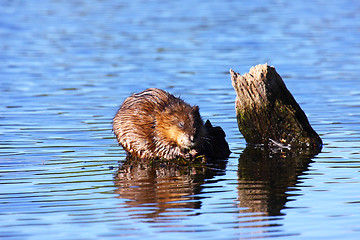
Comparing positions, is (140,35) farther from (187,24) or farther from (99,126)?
(99,126)

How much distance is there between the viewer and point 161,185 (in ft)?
28.0

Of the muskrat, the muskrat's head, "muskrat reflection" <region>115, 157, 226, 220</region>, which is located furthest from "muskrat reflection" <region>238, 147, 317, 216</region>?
the muskrat's head

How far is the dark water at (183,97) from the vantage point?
7078mm

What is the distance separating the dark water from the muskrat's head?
0.46m

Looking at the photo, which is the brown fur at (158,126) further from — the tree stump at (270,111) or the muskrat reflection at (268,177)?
the tree stump at (270,111)

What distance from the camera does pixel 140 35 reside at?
78.6 feet

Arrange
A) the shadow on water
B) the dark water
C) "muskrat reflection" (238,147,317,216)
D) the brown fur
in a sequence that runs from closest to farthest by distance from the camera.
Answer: the dark water
the shadow on water
"muskrat reflection" (238,147,317,216)
the brown fur

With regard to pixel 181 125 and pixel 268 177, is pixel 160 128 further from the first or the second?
pixel 268 177

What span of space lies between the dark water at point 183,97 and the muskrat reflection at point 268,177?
0.9 inches

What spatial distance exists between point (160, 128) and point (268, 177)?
1.74m

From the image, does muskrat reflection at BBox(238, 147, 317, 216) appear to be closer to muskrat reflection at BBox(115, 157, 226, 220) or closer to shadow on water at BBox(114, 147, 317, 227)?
shadow on water at BBox(114, 147, 317, 227)

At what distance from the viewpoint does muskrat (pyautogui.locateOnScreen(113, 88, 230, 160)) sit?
9.30m

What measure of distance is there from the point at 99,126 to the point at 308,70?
754cm

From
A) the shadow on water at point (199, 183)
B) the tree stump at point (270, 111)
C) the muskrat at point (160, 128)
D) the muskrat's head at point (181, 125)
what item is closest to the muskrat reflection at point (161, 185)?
the shadow on water at point (199, 183)
